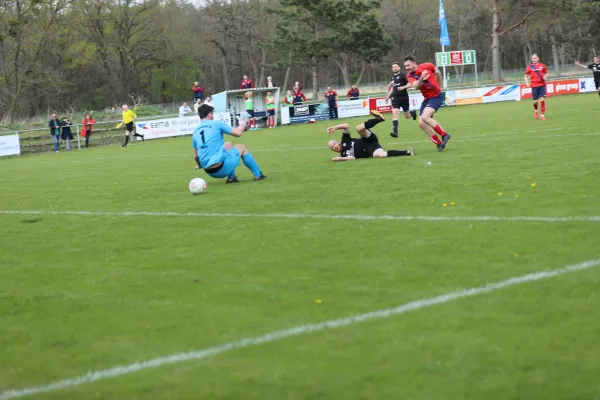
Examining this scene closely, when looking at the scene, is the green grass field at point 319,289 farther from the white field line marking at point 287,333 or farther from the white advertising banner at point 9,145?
the white advertising banner at point 9,145

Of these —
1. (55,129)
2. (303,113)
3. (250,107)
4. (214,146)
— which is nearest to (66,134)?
(55,129)

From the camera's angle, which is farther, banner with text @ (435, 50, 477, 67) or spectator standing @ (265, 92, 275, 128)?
banner with text @ (435, 50, 477, 67)

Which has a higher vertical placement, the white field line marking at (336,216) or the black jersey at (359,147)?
the black jersey at (359,147)

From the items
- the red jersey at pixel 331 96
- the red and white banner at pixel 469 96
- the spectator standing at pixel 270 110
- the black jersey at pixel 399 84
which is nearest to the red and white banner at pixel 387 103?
the red jersey at pixel 331 96

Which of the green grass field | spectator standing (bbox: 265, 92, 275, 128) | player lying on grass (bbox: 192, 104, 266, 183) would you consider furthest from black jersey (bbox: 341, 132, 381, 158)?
spectator standing (bbox: 265, 92, 275, 128)

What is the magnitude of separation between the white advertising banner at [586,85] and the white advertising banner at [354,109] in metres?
12.8

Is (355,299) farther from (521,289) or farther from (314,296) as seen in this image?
(521,289)

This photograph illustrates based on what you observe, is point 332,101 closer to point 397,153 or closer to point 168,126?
point 168,126

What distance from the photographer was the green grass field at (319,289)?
373 cm

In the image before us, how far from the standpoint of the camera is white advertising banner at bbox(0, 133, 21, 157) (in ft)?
109

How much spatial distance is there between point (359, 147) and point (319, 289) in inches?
397

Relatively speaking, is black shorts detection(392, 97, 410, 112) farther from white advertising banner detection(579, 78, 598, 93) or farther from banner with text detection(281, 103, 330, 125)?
white advertising banner detection(579, 78, 598, 93)

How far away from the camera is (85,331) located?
15.9 ft

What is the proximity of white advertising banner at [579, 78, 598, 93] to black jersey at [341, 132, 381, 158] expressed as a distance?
1217 inches
